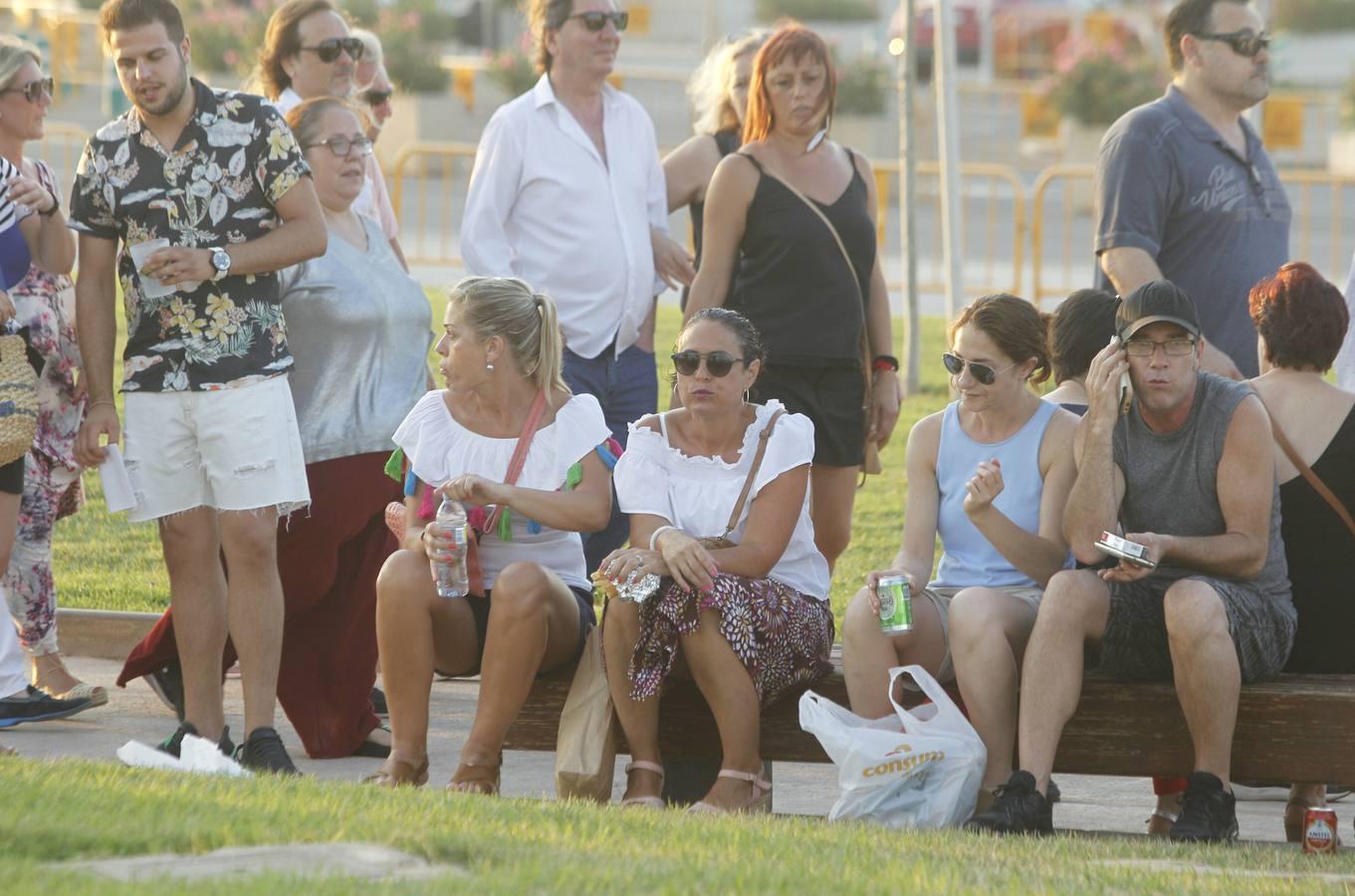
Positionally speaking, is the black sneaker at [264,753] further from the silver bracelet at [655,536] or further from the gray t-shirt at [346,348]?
the silver bracelet at [655,536]

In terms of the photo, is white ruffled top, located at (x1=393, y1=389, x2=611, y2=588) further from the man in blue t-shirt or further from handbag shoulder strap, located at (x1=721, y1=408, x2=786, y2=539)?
the man in blue t-shirt

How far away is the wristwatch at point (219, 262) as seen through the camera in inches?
222

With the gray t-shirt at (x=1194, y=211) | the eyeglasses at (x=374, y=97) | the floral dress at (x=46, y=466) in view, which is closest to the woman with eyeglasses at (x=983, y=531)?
the gray t-shirt at (x=1194, y=211)

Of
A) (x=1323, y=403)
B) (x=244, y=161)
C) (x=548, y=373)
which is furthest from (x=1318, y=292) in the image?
(x=244, y=161)

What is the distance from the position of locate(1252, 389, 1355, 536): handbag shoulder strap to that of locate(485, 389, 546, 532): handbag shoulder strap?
1920mm

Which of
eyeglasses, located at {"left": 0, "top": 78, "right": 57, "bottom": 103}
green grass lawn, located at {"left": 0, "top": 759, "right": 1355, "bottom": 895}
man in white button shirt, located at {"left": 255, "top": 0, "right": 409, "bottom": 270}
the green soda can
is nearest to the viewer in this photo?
green grass lawn, located at {"left": 0, "top": 759, "right": 1355, "bottom": 895}

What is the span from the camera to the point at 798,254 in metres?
6.55

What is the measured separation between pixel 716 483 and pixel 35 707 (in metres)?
2.31

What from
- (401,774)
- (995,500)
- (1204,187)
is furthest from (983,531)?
(1204,187)

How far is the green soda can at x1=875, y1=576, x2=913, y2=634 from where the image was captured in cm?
524

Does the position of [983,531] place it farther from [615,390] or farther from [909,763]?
[615,390]

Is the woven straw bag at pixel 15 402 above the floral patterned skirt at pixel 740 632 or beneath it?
above

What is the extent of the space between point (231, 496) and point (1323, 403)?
2.94 meters

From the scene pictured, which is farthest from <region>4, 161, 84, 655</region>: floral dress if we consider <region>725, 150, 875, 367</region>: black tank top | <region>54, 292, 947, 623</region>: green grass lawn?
<region>725, 150, 875, 367</region>: black tank top
